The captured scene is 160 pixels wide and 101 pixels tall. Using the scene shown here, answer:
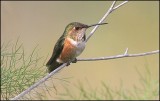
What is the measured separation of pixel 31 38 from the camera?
5070 millimetres

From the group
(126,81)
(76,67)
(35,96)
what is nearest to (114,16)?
(76,67)

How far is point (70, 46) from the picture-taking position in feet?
7.36

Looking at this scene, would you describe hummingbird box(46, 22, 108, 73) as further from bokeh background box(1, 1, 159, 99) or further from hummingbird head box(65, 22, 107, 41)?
bokeh background box(1, 1, 159, 99)

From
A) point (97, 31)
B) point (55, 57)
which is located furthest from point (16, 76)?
point (97, 31)

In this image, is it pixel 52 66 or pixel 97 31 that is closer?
pixel 52 66

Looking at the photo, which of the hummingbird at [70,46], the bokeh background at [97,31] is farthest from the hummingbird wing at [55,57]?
the bokeh background at [97,31]

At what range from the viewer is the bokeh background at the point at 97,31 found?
4.73m

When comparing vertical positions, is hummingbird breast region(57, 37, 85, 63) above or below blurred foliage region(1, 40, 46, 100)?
above

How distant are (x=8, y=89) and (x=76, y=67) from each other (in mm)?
2638

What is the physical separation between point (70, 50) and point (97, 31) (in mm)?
3193

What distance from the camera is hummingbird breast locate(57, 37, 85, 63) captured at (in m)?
2.18

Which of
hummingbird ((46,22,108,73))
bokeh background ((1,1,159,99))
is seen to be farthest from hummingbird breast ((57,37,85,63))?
bokeh background ((1,1,159,99))

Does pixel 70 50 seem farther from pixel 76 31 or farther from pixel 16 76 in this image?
pixel 16 76

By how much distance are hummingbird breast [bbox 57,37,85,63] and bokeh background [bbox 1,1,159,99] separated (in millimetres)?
2195
